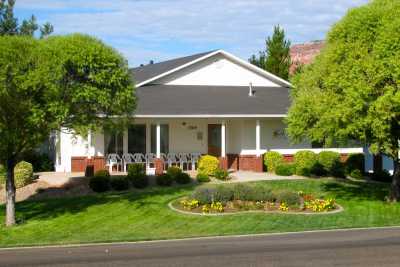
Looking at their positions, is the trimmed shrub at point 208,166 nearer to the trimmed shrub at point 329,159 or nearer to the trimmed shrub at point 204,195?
the trimmed shrub at point 329,159

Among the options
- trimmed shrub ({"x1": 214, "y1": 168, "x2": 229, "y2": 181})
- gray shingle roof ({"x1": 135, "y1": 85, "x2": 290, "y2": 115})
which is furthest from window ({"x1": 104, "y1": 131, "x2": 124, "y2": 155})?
trimmed shrub ({"x1": 214, "y1": 168, "x2": 229, "y2": 181})

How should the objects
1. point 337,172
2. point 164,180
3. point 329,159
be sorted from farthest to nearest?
point 329,159
point 337,172
point 164,180

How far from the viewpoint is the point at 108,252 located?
14.5 m

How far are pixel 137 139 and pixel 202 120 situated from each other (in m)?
3.32

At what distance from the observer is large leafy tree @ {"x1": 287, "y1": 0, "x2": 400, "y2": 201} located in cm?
1991

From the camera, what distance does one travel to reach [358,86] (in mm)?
20016

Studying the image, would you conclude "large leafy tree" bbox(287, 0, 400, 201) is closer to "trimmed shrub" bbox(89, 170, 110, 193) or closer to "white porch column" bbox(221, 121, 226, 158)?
"trimmed shrub" bbox(89, 170, 110, 193)

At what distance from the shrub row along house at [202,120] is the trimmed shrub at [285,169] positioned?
1.61 m

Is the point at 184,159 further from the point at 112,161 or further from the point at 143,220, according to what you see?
the point at 143,220

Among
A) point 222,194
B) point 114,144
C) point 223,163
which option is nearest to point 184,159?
point 223,163

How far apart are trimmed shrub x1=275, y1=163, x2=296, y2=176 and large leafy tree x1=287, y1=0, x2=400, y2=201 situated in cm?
631

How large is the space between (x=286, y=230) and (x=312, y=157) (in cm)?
1229

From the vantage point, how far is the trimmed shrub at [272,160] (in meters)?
30.2

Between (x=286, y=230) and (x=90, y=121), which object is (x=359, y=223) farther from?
(x=90, y=121)
